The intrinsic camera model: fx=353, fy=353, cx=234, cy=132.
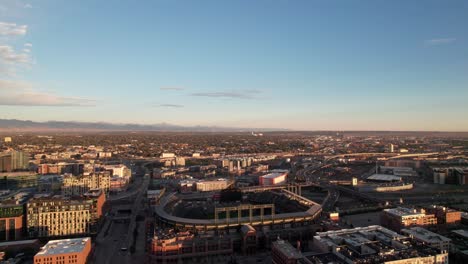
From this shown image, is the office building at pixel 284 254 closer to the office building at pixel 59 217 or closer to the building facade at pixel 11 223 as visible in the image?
the office building at pixel 59 217

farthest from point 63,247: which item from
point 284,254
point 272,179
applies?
point 272,179

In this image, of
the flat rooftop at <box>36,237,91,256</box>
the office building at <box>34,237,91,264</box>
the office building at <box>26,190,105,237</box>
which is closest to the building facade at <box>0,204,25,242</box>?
the office building at <box>26,190,105,237</box>

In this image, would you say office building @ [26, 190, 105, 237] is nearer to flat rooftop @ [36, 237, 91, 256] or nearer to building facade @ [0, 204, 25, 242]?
building facade @ [0, 204, 25, 242]

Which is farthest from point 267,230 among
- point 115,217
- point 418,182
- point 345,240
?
point 418,182

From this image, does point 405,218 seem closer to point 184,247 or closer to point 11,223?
point 184,247

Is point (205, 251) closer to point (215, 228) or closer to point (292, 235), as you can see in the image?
point (215, 228)

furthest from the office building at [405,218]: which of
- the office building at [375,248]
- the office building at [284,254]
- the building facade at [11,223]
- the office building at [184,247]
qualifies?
the building facade at [11,223]
